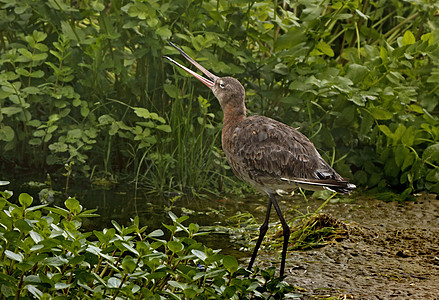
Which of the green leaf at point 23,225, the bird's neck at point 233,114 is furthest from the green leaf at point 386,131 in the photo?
the green leaf at point 23,225

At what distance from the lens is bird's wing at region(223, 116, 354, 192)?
373 centimetres

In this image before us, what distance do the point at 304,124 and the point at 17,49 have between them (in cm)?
238

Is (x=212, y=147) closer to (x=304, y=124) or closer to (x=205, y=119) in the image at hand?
(x=205, y=119)

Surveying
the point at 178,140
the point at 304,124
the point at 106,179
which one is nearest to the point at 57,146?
the point at 106,179

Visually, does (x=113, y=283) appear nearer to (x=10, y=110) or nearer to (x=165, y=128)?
(x=165, y=128)

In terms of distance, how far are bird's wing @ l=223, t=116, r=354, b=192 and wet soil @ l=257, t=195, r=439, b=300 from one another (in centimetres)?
53

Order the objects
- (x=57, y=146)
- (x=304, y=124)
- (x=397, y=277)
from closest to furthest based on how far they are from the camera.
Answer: (x=397, y=277), (x=57, y=146), (x=304, y=124)

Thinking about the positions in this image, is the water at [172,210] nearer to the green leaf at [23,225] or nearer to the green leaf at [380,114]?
the green leaf at [380,114]

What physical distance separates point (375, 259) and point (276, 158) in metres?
0.91

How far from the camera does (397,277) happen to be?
382cm

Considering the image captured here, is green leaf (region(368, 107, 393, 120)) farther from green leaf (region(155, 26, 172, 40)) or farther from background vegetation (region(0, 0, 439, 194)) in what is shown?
green leaf (region(155, 26, 172, 40))

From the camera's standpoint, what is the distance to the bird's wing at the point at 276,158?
373 centimetres

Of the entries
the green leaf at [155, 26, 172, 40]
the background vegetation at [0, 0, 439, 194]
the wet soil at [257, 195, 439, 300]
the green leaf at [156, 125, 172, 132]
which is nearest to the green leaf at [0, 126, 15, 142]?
the background vegetation at [0, 0, 439, 194]

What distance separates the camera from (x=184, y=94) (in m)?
5.61
